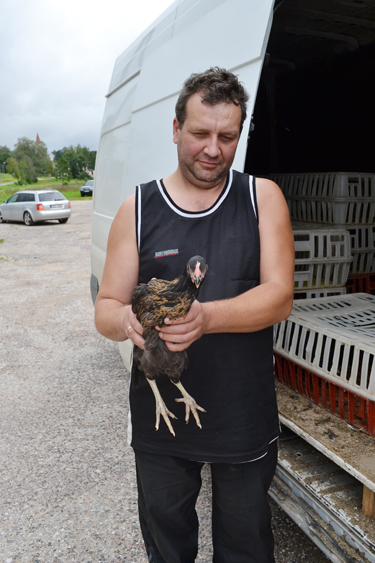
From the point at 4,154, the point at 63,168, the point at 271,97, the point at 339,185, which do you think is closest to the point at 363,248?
the point at 339,185

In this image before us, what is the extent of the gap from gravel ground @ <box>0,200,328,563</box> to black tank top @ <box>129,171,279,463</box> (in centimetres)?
118

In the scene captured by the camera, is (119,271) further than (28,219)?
No

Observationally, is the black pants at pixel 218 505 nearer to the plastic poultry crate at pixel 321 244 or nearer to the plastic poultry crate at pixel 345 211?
the plastic poultry crate at pixel 321 244

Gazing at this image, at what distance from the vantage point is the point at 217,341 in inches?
63.9

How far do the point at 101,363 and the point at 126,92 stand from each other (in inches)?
117

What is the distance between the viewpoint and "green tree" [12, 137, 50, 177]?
107 m

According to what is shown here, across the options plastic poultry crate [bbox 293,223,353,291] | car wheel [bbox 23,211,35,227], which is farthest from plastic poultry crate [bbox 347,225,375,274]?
car wheel [bbox 23,211,35,227]

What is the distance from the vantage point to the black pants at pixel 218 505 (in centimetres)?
169

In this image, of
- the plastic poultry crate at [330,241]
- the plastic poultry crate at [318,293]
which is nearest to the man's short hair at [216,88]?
the plastic poultry crate at [330,241]

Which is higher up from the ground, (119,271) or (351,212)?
(351,212)

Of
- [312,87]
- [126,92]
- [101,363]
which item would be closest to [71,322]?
[101,363]

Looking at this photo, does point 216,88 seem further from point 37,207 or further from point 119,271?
point 37,207

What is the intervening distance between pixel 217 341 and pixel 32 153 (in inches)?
4637

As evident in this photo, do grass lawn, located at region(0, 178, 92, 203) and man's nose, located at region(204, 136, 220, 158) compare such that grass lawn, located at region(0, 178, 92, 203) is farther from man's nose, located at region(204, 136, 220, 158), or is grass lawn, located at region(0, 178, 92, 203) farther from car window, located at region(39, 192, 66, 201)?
man's nose, located at region(204, 136, 220, 158)
